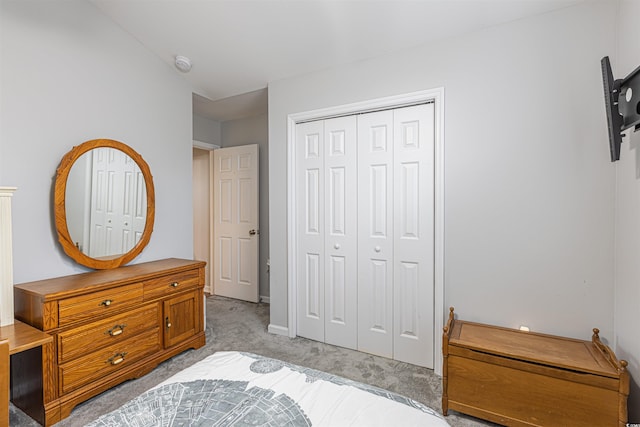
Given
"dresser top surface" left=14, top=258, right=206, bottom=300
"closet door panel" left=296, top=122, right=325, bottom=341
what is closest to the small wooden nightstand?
"dresser top surface" left=14, top=258, right=206, bottom=300

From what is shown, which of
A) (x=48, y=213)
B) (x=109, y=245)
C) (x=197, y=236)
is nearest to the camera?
(x=48, y=213)

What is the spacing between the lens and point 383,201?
8.11 feet

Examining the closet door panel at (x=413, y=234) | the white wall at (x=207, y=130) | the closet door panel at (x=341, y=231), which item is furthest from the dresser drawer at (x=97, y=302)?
the white wall at (x=207, y=130)

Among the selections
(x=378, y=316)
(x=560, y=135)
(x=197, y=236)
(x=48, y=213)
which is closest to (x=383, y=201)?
(x=378, y=316)

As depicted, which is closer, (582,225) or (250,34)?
(582,225)

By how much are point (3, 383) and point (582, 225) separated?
3153 mm

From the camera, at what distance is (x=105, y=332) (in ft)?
6.51

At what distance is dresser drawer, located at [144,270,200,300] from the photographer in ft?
7.43

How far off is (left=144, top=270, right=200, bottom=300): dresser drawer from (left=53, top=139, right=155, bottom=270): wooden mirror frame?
1.38 feet

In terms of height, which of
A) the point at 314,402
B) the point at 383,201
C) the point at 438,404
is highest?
the point at 383,201

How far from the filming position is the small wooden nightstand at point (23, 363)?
5.03 ft

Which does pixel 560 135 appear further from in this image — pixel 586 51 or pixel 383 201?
pixel 383 201

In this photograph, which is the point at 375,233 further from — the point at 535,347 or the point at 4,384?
the point at 4,384

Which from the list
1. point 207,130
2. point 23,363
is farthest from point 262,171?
point 23,363
